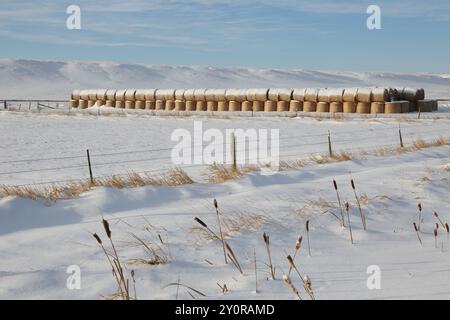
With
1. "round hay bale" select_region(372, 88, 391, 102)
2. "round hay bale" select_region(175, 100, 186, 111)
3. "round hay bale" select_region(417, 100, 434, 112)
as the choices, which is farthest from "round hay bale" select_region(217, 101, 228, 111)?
"round hay bale" select_region(417, 100, 434, 112)

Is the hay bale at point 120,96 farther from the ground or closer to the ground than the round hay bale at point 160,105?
farther from the ground

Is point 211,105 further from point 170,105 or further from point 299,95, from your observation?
point 299,95

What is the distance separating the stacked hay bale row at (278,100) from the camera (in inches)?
1089

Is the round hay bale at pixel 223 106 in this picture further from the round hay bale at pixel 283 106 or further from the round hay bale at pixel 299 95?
the round hay bale at pixel 299 95

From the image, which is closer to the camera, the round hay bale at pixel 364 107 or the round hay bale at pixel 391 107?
the round hay bale at pixel 391 107

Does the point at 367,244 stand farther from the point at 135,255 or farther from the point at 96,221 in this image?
the point at 96,221

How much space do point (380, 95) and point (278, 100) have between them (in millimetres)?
5986

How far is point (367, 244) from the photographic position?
5.29 meters

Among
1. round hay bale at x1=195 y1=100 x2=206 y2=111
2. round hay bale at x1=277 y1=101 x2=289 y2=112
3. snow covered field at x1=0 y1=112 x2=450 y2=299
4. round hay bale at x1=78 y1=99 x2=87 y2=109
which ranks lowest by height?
round hay bale at x1=78 y1=99 x2=87 y2=109

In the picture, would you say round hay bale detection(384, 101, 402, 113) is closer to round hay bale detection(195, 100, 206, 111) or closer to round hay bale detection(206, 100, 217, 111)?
round hay bale detection(206, 100, 217, 111)

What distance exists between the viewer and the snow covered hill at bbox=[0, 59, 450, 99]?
9888cm

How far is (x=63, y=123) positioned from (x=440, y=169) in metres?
20.3

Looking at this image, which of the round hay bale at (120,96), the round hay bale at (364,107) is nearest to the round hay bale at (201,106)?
the round hay bale at (120,96)
